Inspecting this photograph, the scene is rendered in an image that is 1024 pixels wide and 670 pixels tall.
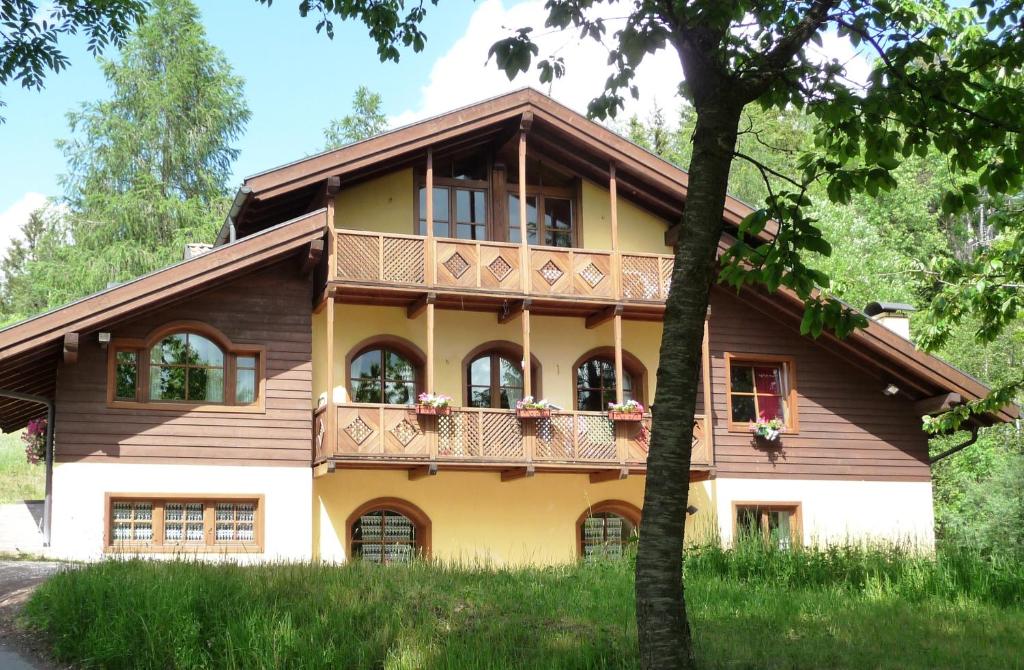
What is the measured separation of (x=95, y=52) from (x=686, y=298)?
9475 mm

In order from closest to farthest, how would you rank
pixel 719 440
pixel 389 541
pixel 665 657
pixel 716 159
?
pixel 665 657
pixel 716 159
pixel 389 541
pixel 719 440

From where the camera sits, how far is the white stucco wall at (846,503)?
798 inches

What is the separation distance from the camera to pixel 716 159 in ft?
23.9

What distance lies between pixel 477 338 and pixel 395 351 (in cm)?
139

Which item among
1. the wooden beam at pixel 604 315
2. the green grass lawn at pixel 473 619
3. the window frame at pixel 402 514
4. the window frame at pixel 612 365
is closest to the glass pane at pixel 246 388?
the window frame at pixel 402 514

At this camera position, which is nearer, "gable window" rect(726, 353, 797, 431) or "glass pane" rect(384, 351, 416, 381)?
"glass pane" rect(384, 351, 416, 381)

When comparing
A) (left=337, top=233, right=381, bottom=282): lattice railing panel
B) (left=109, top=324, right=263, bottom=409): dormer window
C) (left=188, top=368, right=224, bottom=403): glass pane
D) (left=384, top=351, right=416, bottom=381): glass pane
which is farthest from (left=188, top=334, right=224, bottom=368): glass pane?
(left=384, top=351, right=416, bottom=381): glass pane

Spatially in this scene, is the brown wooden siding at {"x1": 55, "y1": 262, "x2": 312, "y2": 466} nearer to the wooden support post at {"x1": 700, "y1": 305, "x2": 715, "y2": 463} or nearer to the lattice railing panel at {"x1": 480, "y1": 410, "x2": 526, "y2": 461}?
the lattice railing panel at {"x1": 480, "y1": 410, "x2": 526, "y2": 461}

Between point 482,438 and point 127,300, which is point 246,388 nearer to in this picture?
point 127,300

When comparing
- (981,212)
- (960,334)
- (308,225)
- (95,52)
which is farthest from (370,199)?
(981,212)

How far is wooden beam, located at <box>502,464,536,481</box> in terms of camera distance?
60.0 ft

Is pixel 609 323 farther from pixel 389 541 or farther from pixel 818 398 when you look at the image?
pixel 389 541

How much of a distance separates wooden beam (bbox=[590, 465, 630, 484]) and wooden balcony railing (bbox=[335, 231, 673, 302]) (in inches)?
110

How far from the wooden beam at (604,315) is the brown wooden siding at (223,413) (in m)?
4.79
